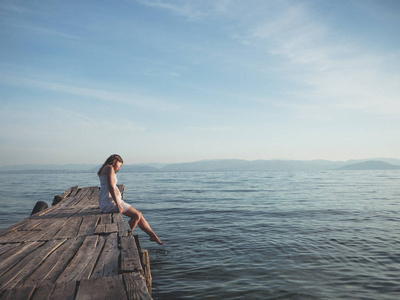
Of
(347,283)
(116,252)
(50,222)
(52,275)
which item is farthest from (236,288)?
(50,222)

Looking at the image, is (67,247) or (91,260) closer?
(91,260)

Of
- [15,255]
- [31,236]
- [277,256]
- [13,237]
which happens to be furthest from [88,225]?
[277,256]

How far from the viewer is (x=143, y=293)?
2.71 meters

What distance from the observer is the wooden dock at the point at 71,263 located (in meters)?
2.77

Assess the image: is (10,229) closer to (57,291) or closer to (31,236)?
(31,236)

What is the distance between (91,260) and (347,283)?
5318 millimetres

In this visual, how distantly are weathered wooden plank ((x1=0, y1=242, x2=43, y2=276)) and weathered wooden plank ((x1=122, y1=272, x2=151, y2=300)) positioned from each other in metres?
1.72

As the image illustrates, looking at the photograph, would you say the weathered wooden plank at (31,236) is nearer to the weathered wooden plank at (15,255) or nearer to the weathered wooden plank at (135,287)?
the weathered wooden plank at (15,255)

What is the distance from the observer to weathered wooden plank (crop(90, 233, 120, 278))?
324 cm

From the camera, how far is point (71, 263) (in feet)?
11.9

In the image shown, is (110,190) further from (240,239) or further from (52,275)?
(240,239)

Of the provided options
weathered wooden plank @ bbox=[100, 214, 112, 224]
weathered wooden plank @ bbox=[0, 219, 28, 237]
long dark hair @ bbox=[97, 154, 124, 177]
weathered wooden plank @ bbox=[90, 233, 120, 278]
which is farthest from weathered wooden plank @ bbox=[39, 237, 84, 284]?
long dark hair @ bbox=[97, 154, 124, 177]

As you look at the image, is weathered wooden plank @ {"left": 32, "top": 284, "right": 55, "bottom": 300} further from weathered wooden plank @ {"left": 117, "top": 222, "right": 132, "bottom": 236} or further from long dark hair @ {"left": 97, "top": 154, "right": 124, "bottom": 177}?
long dark hair @ {"left": 97, "top": 154, "right": 124, "bottom": 177}

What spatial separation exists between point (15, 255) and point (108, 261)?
5.23 feet
